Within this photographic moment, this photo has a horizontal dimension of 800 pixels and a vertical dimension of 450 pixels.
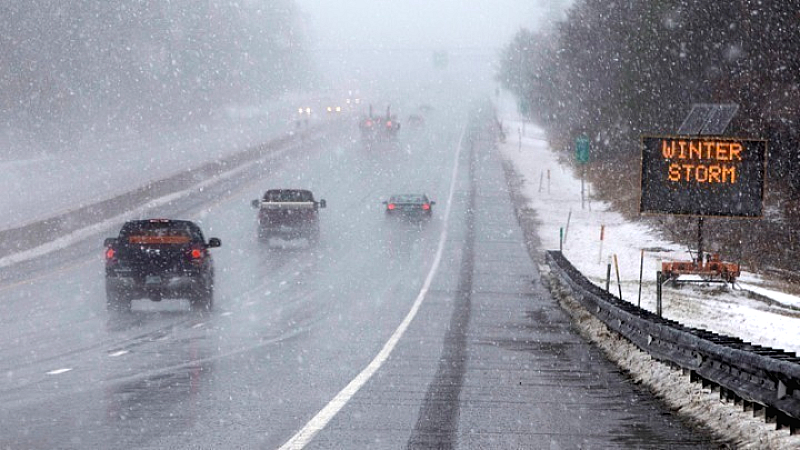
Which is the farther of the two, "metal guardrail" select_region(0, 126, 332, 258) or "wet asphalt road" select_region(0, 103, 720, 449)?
"metal guardrail" select_region(0, 126, 332, 258)

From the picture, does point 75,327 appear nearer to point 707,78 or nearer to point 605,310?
point 605,310

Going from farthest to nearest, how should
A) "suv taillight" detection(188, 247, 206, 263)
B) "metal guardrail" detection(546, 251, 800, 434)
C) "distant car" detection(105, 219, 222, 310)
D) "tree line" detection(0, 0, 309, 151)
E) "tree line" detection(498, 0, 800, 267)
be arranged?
"tree line" detection(0, 0, 309, 151), "tree line" detection(498, 0, 800, 267), "suv taillight" detection(188, 247, 206, 263), "distant car" detection(105, 219, 222, 310), "metal guardrail" detection(546, 251, 800, 434)

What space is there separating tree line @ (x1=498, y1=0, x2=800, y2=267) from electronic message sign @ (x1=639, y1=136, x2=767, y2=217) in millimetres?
14946

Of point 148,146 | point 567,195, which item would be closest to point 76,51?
point 148,146

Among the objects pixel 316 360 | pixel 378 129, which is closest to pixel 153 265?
pixel 316 360

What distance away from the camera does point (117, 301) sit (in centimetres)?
2366

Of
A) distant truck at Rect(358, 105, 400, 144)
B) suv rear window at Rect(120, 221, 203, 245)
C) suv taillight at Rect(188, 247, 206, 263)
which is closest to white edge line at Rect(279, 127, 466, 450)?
suv taillight at Rect(188, 247, 206, 263)

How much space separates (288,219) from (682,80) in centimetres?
2837

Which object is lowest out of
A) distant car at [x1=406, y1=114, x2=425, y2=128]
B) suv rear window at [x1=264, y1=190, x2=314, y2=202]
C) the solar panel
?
suv rear window at [x1=264, y1=190, x2=314, y2=202]

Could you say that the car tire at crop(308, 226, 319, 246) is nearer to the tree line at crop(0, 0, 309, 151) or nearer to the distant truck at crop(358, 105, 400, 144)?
the distant truck at crop(358, 105, 400, 144)

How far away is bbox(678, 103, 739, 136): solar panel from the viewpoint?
31.8 metres

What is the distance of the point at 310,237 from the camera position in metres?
41.8

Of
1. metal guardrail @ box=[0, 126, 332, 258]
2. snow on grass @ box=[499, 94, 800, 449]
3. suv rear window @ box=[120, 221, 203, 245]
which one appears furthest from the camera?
metal guardrail @ box=[0, 126, 332, 258]

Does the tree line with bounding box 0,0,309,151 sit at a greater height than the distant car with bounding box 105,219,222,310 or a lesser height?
greater
